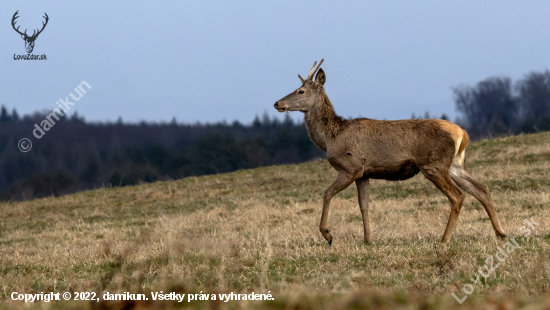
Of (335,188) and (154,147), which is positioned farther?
(154,147)

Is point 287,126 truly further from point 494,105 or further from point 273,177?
point 273,177

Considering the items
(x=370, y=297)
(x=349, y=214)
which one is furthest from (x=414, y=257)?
(x=349, y=214)

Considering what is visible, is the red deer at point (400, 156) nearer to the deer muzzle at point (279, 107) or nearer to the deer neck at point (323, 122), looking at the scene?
the deer neck at point (323, 122)

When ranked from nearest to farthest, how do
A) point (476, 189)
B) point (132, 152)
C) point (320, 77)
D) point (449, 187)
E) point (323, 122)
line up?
point (449, 187)
point (476, 189)
point (323, 122)
point (320, 77)
point (132, 152)

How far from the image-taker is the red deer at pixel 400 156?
9.26m

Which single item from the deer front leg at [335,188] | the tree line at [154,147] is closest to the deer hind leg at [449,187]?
the deer front leg at [335,188]

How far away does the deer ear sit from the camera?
10633mm

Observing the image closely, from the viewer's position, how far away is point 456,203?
929cm

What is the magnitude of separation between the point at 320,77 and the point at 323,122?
901mm

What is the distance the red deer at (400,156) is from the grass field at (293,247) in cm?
67

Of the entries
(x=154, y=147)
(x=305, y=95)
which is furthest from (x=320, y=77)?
(x=154, y=147)

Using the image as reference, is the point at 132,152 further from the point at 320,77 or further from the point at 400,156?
the point at 400,156

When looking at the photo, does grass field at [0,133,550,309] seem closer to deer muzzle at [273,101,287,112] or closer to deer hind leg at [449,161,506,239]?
deer hind leg at [449,161,506,239]

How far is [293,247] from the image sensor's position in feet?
30.9
